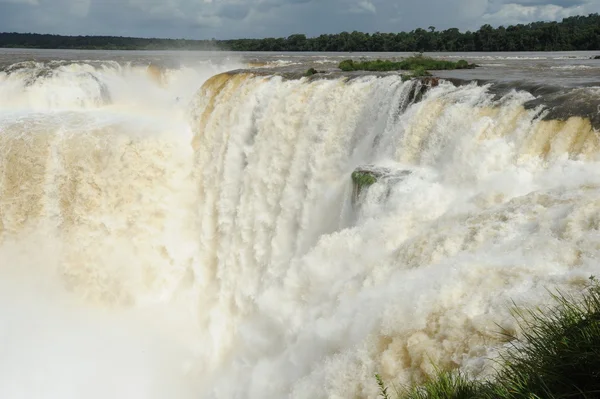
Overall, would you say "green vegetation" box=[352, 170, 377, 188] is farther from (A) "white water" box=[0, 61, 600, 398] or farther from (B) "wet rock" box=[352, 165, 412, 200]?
(A) "white water" box=[0, 61, 600, 398]

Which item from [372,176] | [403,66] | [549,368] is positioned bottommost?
[549,368]

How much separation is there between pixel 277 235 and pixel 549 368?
809 centimetres

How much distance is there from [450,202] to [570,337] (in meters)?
3.99

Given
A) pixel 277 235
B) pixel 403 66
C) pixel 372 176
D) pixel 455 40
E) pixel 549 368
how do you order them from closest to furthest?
1. pixel 549 368
2. pixel 372 176
3. pixel 277 235
4. pixel 403 66
5. pixel 455 40

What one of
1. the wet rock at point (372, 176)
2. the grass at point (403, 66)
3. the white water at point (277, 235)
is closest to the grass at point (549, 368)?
the white water at point (277, 235)

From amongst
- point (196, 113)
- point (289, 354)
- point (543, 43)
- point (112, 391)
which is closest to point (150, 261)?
point (112, 391)

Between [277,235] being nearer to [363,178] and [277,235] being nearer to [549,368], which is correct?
[363,178]

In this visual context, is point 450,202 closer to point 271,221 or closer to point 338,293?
point 338,293

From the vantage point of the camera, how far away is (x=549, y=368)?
3.48m

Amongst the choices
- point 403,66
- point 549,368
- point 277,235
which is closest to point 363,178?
point 277,235

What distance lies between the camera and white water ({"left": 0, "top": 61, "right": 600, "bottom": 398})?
5.32 metres

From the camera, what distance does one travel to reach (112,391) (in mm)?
11117

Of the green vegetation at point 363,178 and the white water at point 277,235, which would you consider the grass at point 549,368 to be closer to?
the white water at point 277,235

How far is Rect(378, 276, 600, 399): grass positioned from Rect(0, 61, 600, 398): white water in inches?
14.7
